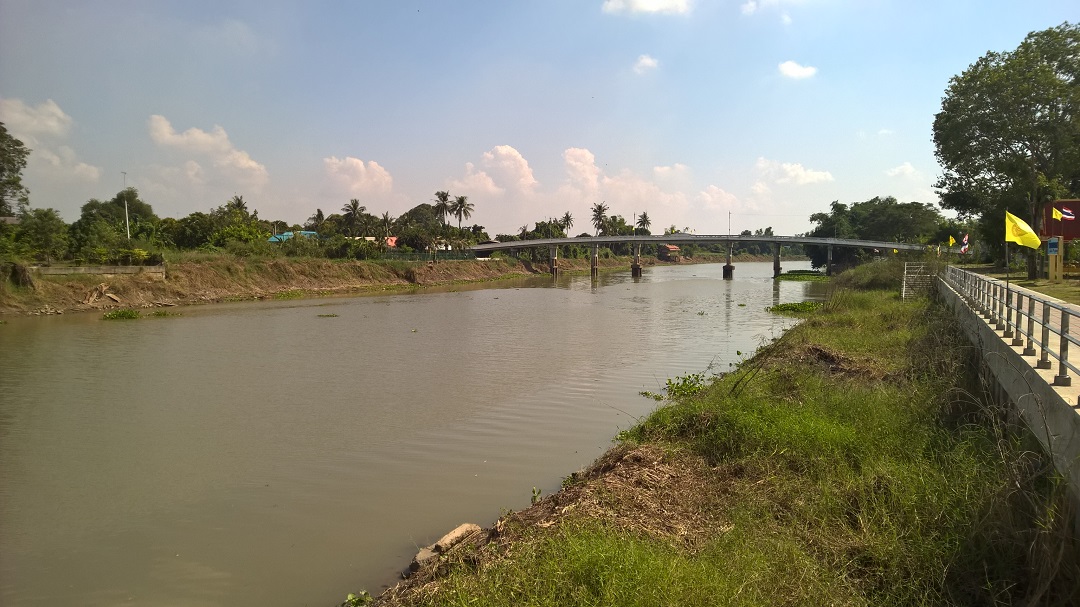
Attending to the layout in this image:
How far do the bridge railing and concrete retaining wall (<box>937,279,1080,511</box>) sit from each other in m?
0.15

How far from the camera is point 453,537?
21.4 ft

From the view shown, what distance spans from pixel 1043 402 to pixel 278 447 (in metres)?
10.8

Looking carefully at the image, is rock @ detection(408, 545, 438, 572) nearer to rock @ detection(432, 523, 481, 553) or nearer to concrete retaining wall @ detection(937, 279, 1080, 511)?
rock @ detection(432, 523, 481, 553)

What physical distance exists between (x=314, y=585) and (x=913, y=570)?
562 cm

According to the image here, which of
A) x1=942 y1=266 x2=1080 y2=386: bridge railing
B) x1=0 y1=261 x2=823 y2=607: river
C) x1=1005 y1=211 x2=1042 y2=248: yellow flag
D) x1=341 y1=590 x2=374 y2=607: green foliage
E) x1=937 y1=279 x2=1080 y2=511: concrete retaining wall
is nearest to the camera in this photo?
x1=937 y1=279 x2=1080 y2=511: concrete retaining wall

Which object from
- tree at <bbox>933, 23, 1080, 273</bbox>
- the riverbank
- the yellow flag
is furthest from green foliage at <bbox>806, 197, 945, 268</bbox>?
the yellow flag

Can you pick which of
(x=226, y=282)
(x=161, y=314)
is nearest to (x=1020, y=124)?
(x=161, y=314)

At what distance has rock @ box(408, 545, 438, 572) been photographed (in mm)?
6121

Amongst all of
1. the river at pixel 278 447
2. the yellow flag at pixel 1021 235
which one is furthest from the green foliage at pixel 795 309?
the yellow flag at pixel 1021 235

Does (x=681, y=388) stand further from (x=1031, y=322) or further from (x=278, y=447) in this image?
(x=278, y=447)

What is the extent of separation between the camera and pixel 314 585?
643 cm

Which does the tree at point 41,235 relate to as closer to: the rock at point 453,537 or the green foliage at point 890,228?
the rock at point 453,537

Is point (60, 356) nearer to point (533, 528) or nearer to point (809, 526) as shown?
point (533, 528)

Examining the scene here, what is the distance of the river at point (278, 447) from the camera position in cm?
687
